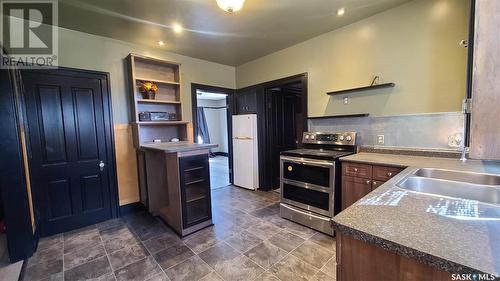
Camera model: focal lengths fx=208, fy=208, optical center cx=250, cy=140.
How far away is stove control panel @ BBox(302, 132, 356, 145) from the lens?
2.67m

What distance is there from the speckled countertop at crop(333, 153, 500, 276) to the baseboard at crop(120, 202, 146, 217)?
3.25 metres

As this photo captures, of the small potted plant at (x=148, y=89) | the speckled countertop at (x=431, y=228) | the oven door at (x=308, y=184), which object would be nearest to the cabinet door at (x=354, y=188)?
the oven door at (x=308, y=184)

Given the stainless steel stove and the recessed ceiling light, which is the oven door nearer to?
the stainless steel stove

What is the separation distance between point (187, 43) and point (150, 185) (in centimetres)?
218

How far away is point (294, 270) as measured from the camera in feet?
6.05

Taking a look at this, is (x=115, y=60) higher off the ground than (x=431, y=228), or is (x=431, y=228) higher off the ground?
(x=115, y=60)

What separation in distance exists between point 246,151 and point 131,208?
7.08ft

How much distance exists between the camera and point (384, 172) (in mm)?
1963

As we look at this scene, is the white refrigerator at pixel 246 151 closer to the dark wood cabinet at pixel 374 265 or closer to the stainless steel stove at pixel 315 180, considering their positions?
the stainless steel stove at pixel 315 180

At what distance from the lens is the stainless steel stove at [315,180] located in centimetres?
238

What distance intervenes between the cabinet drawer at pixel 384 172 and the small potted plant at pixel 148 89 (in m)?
3.09

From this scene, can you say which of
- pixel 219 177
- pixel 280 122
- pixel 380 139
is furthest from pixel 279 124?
pixel 219 177

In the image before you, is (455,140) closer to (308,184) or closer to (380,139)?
(380,139)
